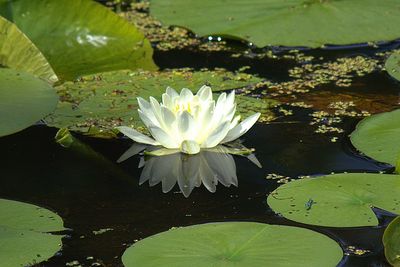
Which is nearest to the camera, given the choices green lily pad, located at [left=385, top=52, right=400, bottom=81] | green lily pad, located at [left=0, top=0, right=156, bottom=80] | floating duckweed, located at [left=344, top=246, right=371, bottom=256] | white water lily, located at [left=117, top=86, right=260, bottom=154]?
floating duckweed, located at [left=344, top=246, right=371, bottom=256]

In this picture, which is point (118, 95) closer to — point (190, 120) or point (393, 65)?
point (190, 120)

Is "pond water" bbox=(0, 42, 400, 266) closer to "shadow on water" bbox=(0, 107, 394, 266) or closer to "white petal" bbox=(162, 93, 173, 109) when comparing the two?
"shadow on water" bbox=(0, 107, 394, 266)

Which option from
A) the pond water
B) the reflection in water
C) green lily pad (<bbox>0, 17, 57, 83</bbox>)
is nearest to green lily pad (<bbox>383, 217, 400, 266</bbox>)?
the pond water

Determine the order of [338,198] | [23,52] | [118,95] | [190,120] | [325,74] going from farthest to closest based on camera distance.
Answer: [325,74] < [23,52] < [118,95] < [190,120] < [338,198]

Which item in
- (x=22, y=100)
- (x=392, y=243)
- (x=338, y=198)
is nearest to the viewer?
(x=392, y=243)

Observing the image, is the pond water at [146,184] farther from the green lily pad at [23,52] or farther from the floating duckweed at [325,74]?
the green lily pad at [23,52]

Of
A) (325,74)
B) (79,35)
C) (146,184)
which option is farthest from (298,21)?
(146,184)

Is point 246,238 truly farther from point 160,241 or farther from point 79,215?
point 79,215
